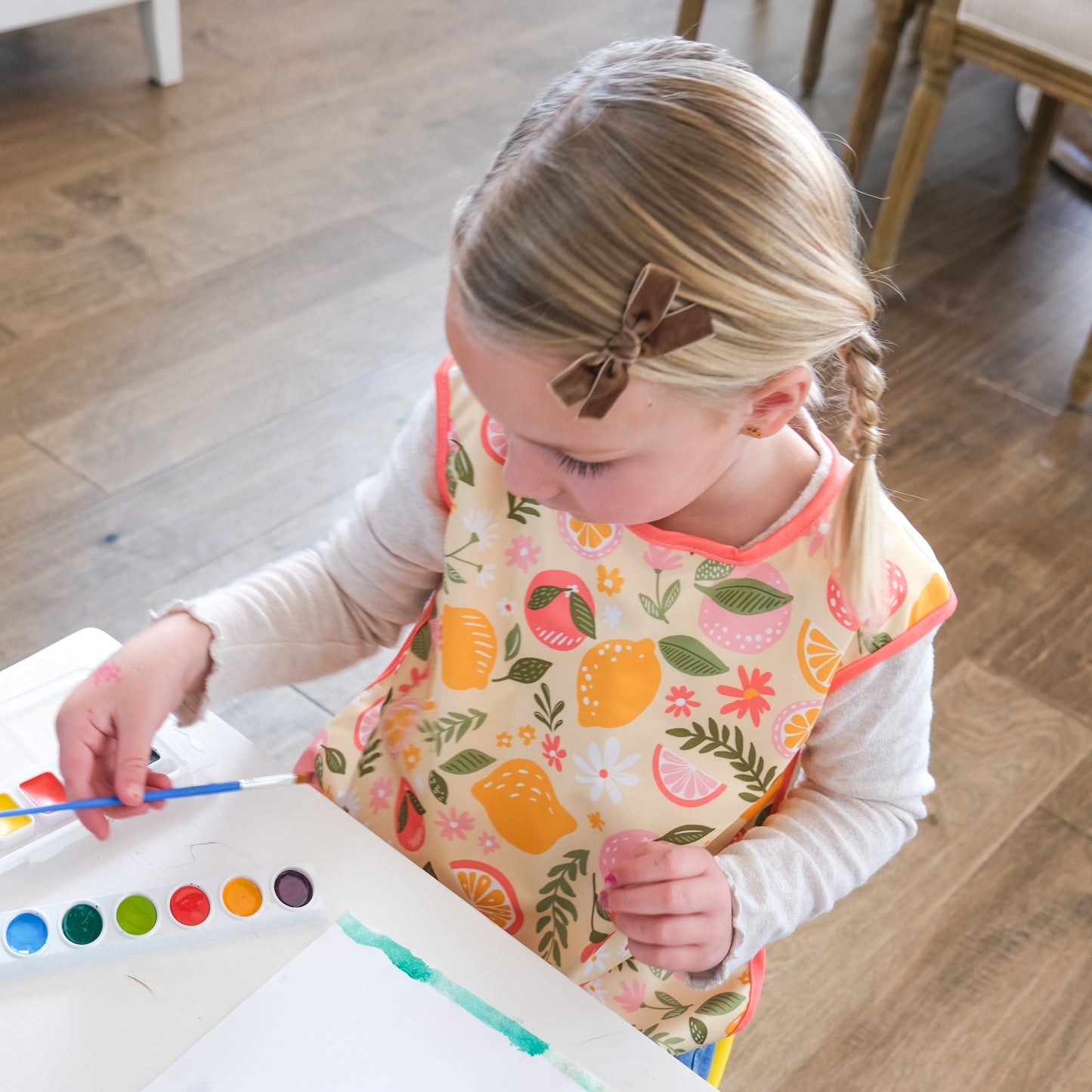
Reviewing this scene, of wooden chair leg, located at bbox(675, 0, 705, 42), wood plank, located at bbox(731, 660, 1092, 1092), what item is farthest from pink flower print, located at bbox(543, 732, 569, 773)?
wooden chair leg, located at bbox(675, 0, 705, 42)

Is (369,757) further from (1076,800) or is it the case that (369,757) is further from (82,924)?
(1076,800)

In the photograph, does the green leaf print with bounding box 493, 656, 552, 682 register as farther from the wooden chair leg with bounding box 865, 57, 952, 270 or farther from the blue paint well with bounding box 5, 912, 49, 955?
the wooden chair leg with bounding box 865, 57, 952, 270

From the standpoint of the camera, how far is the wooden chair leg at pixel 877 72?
6.91 ft

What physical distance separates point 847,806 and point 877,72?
180 centimetres

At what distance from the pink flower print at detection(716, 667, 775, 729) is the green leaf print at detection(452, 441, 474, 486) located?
19 cm

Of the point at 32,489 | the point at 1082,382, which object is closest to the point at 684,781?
the point at 32,489

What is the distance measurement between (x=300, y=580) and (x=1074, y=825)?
100cm

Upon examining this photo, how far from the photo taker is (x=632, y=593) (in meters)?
0.72

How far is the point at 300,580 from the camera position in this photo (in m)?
0.79

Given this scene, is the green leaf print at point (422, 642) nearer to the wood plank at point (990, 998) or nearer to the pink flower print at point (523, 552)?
the pink flower print at point (523, 552)

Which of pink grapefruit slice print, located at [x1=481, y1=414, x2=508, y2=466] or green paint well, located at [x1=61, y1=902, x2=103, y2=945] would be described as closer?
green paint well, located at [x1=61, y1=902, x2=103, y2=945]

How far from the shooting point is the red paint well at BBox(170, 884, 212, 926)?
23.8 inches

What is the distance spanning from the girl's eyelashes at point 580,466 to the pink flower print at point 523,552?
14 cm

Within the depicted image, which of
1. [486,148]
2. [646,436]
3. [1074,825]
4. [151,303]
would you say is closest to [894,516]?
[646,436]
